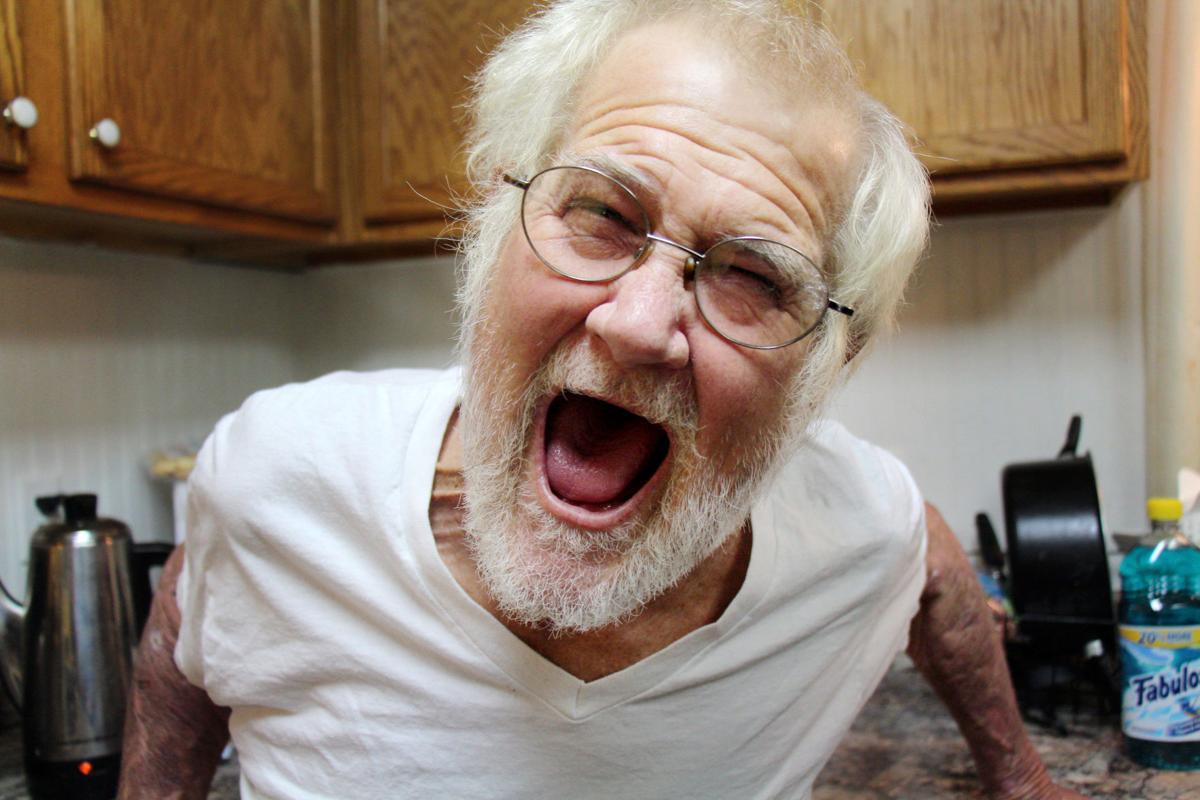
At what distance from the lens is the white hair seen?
0.87 meters

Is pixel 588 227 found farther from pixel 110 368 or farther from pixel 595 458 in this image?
pixel 110 368

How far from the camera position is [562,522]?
0.83 meters

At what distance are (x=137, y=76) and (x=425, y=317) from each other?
85 centimetres

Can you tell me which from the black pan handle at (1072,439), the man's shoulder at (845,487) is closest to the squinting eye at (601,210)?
the man's shoulder at (845,487)

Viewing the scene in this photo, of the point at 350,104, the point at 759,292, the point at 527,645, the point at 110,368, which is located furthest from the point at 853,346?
the point at 110,368

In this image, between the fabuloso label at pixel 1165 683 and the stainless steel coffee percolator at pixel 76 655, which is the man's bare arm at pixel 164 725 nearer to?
the stainless steel coffee percolator at pixel 76 655

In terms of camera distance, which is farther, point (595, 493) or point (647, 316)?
point (595, 493)

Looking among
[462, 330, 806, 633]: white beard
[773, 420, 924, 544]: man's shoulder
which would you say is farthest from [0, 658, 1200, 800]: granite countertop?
[462, 330, 806, 633]: white beard

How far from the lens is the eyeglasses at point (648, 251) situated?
78cm

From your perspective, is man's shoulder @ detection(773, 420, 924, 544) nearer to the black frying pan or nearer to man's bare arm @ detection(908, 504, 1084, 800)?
man's bare arm @ detection(908, 504, 1084, 800)

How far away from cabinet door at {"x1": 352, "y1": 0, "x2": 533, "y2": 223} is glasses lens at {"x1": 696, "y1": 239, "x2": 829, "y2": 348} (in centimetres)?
86

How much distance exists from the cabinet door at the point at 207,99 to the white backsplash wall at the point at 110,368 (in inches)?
15.1

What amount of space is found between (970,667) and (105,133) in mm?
1291

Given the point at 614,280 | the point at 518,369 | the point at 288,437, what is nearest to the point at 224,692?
the point at 288,437
